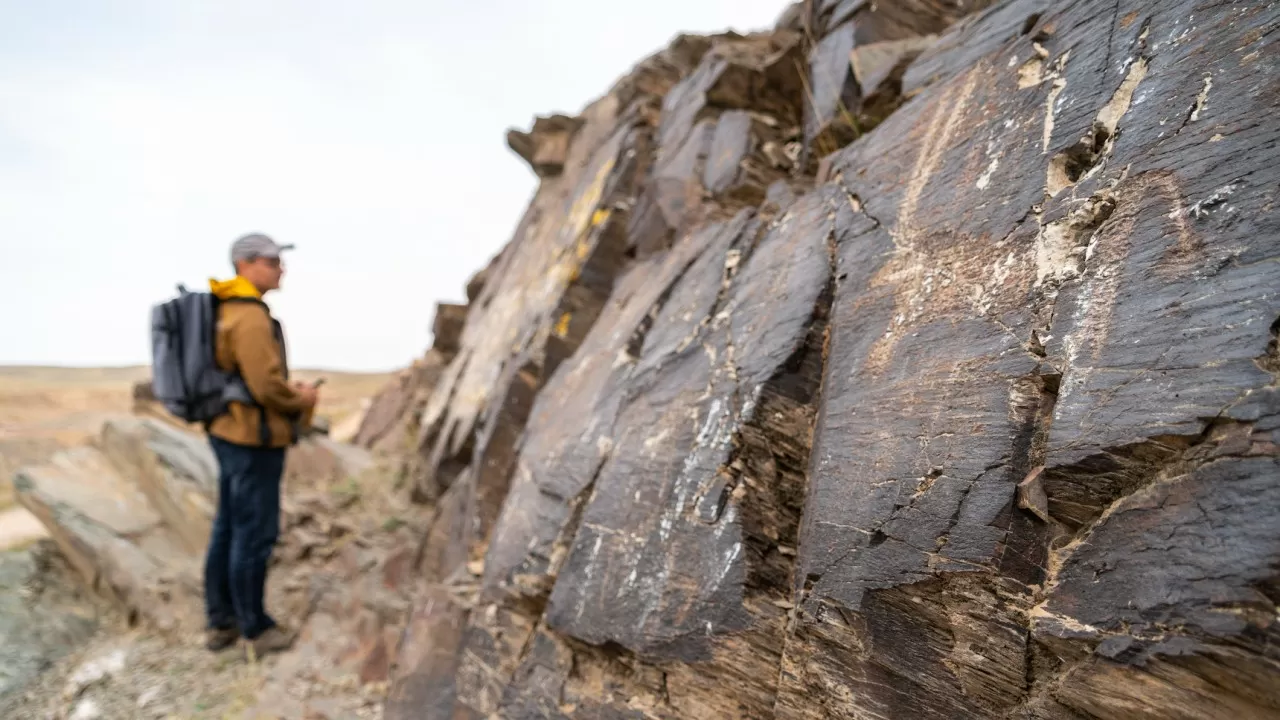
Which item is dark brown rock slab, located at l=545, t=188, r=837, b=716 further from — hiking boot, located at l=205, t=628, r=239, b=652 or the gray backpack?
hiking boot, located at l=205, t=628, r=239, b=652

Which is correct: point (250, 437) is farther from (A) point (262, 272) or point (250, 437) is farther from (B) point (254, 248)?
(B) point (254, 248)

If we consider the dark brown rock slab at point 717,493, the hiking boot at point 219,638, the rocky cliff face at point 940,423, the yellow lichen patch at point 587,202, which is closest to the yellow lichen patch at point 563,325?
the rocky cliff face at point 940,423

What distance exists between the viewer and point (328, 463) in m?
10.2

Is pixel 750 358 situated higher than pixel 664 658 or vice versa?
pixel 750 358

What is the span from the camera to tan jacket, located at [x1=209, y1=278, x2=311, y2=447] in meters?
5.48

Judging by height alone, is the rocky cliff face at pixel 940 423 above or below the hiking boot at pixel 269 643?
above

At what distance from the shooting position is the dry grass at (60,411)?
1282cm

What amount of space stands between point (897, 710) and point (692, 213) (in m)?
4.55

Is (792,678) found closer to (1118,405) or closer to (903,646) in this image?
(903,646)

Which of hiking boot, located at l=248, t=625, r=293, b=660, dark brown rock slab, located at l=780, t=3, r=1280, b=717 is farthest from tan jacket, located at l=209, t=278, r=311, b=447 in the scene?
dark brown rock slab, located at l=780, t=3, r=1280, b=717

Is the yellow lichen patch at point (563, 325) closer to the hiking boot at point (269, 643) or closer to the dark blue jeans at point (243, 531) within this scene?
the dark blue jeans at point (243, 531)

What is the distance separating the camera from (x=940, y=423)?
2.88 m

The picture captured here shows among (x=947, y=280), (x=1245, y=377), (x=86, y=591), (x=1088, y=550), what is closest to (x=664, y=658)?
(x=1088, y=550)

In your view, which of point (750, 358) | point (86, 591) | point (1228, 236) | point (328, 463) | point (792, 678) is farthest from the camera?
point (328, 463)
